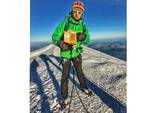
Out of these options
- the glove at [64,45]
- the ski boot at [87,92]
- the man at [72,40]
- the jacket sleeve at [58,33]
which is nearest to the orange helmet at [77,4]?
the man at [72,40]

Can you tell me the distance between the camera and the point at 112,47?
9.49 ft

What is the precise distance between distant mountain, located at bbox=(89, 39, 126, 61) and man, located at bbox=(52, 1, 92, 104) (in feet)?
0.28

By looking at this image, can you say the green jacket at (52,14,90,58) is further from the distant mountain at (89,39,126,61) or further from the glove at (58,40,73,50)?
the distant mountain at (89,39,126,61)

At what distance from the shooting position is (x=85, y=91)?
2.85 m

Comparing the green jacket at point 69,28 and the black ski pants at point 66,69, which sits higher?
the green jacket at point 69,28

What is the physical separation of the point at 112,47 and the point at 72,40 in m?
0.32

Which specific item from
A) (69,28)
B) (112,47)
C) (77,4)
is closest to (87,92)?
(112,47)

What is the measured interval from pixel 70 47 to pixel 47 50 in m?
0.17

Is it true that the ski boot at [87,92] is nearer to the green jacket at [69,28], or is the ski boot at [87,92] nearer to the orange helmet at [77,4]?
the green jacket at [69,28]

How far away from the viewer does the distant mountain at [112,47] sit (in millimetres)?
2840

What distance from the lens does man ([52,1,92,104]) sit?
275cm

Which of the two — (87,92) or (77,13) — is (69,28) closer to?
(77,13)
